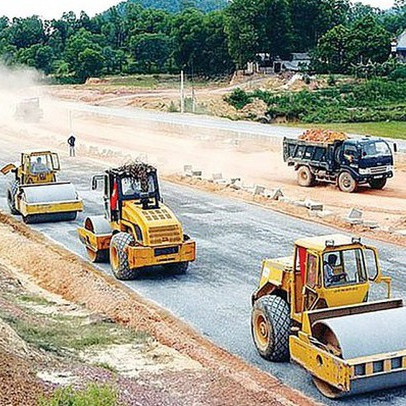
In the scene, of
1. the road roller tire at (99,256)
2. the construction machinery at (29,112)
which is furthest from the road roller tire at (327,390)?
the construction machinery at (29,112)

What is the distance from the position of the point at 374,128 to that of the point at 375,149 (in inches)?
1078

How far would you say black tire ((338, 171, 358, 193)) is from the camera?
116 ft

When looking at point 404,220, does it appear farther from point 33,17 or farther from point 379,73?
point 33,17

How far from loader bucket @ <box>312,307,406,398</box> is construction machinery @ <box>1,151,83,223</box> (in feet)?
53.1

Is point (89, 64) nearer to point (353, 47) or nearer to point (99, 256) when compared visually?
point (353, 47)

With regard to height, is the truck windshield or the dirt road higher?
the truck windshield

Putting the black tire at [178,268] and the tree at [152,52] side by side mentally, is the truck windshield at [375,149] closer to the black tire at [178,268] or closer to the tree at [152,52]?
the black tire at [178,268]

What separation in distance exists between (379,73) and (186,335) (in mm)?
78287

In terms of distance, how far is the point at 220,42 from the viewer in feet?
368

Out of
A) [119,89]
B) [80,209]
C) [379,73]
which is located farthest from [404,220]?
[119,89]

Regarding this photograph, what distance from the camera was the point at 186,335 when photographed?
16.6 metres

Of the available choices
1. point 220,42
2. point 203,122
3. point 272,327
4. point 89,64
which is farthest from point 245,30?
point 272,327

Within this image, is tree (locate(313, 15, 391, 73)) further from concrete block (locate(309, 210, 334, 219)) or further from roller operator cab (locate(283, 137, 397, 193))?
concrete block (locate(309, 210, 334, 219))

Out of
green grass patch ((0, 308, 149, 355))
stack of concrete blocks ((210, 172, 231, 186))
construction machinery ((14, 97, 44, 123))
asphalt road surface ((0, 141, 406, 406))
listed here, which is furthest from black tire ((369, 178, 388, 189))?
construction machinery ((14, 97, 44, 123))
